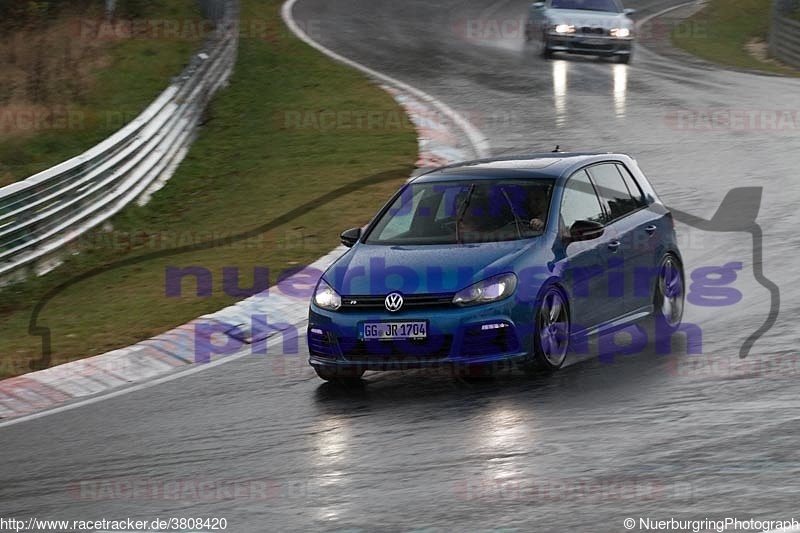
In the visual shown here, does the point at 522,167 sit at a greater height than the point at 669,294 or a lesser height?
greater

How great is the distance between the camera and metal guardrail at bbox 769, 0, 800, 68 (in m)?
32.3

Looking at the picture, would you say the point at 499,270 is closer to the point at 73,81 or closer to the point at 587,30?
the point at 587,30

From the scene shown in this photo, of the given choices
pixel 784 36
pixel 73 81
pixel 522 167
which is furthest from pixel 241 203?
pixel 784 36

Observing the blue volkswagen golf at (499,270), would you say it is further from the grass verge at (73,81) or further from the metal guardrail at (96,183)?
→ the grass verge at (73,81)

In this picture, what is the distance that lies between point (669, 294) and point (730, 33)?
92.2 feet

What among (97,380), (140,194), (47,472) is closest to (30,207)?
(140,194)

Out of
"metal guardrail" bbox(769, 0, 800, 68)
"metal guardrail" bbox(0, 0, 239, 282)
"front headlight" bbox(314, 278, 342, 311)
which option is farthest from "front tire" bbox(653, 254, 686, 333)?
"metal guardrail" bbox(769, 0, 800, 68)

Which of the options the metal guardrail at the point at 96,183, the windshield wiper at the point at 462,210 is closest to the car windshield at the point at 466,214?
the windshield wiper at the point at 462,210

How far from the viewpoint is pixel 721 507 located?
20.2 feet

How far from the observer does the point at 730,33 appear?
37594mm

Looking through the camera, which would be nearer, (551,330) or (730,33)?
(551,330)

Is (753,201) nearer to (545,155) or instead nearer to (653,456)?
(545,155)

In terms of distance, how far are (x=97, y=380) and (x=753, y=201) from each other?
8.14m

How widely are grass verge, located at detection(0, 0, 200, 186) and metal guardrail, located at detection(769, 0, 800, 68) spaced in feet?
45.7
